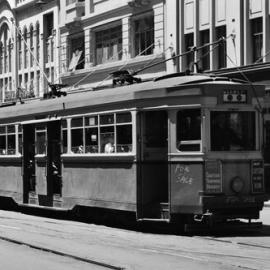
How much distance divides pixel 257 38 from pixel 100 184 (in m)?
14.4

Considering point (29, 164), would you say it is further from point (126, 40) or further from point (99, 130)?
point (126, 40)

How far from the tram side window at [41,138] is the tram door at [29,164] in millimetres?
517

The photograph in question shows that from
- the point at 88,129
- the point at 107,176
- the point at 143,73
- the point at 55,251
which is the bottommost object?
the point at 55,251

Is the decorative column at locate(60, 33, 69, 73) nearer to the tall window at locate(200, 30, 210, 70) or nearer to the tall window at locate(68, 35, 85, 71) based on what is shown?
the tall window at locate(68, 35, 85, 71)

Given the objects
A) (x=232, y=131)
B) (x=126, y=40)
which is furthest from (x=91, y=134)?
(x=126, y=40)

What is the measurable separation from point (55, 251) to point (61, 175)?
→ 5933mm

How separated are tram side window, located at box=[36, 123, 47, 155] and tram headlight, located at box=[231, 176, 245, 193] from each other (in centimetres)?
595

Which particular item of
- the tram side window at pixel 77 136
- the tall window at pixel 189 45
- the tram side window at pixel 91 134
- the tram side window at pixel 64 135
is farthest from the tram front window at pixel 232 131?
the tall window at pixel 189 45

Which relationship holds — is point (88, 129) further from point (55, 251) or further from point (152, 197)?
point (55, 251)

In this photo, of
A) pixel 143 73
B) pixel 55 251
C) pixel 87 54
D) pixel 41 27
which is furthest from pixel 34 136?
pixel 41 27

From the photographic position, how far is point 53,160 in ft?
58.1

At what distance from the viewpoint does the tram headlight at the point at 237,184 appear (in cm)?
1362

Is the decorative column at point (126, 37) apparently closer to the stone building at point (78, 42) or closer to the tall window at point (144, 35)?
the stone building at point (78, 42)

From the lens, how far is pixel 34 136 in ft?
60.9
